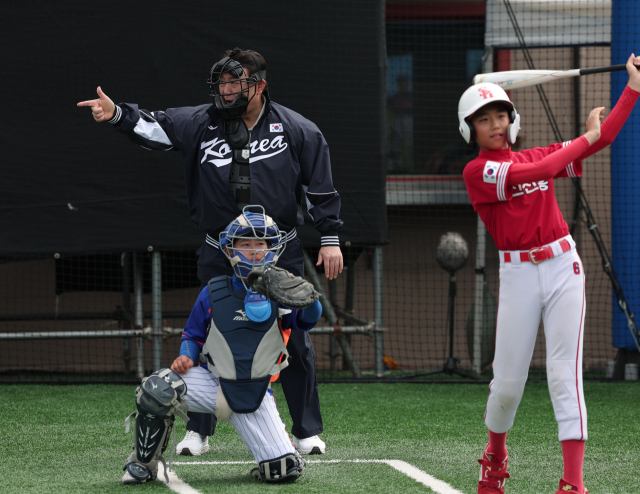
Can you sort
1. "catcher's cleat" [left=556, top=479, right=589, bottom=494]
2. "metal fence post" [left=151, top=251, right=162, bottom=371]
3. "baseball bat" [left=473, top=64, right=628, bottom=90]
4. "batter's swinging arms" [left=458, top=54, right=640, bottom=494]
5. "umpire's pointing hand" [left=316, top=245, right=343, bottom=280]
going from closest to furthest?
"catcher's cleat" [left=556, top=479, right=589, bottom=494], "batter's swinging arms" [left=458, top=54, right=640, bottom=494], "baseball bat" [left=473, top=64, right=628, bottom=90], "umpire's pointing hand" [left=316, top=245, right=343, bottom=280], "metal fence post" [left=151, top=251, right=162, bottom=371]

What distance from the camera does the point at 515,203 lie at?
3104 millimetres

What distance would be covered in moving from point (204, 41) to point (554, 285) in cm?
416

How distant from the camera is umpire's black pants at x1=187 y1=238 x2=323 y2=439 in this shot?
385 centimetres

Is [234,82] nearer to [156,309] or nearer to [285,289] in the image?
[285,289]

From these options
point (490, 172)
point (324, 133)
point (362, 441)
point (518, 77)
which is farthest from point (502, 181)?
point (324, 133)

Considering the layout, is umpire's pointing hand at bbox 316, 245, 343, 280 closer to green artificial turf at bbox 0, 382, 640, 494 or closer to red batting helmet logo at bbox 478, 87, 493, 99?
green artificial turf at bbox 0, 382, 640, 494

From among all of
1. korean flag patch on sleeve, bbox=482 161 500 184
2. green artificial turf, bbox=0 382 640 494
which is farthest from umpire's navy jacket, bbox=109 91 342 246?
green artificial turf, bbox=0 382 640 494

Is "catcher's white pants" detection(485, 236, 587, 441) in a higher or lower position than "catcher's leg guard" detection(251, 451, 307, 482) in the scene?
higher

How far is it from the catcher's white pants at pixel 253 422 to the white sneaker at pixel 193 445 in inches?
26.0

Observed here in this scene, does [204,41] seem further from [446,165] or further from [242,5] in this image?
[446,165]

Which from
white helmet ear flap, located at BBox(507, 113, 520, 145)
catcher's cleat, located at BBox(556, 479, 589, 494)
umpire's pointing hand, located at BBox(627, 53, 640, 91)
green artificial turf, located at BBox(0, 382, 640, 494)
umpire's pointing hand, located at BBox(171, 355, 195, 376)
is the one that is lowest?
green artificial turf, located at BBox(0, 382, 640, 494)

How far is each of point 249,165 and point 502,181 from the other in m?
1.26

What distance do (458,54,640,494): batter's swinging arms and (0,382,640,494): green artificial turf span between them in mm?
377

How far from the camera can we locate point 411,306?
7992 mm
